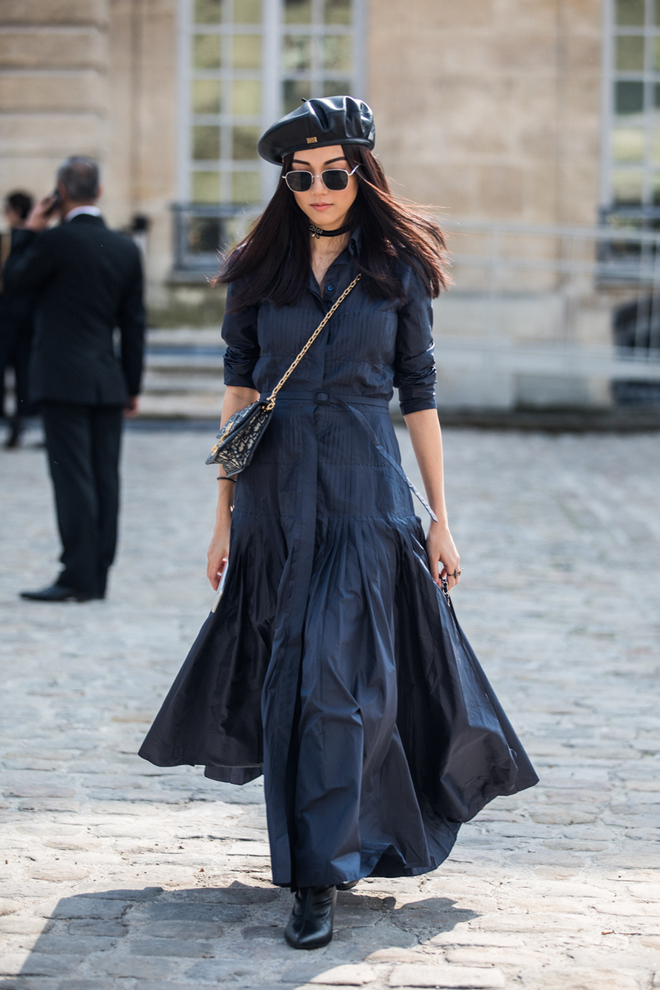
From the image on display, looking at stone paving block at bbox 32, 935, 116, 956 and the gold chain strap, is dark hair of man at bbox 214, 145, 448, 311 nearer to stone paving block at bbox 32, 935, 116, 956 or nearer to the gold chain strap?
the gold chain strap

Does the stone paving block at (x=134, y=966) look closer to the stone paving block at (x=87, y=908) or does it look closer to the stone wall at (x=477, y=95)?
the stone paving block at (x=87, y=908)

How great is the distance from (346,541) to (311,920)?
2.60ft

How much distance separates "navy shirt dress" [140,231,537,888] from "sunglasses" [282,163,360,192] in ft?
0.49

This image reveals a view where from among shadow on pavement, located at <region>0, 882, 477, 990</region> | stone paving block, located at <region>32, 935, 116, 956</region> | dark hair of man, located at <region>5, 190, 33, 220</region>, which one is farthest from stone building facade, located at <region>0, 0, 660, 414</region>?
stone paving block, located at <region>32, 935, 116, 956</region>

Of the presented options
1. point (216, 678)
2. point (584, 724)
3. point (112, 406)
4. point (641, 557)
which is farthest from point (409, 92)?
point (216, 678)

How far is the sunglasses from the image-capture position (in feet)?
9.52

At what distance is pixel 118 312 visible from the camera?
609 centimetres

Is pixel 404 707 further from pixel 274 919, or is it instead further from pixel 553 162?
pixel 553 162

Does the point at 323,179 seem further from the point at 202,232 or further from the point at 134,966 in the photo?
the point at 202,232

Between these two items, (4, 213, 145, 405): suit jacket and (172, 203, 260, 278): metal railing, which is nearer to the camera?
(4, 213, 145, 405): suit jacket

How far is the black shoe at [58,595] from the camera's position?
606 centimetres

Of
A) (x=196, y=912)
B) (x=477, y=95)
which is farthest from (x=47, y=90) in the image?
(x=196, y=912)

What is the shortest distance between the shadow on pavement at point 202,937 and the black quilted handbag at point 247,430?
0.97 meters

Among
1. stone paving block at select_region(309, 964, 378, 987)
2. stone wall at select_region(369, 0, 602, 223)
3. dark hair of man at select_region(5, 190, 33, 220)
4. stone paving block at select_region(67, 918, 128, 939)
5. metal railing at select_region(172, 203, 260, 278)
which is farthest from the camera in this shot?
metal railing at select_region(172, 203, 260, 278)
